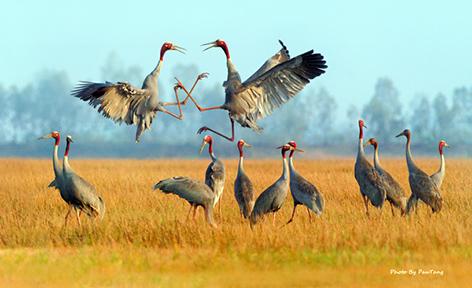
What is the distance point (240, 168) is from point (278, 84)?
1.31 meters

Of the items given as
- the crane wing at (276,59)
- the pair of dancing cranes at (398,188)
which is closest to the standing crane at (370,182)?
the pair of dancing cranes at (398,188)

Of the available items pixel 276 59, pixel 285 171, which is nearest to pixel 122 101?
pixel 285 171

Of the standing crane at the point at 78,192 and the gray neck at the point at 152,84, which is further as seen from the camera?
the standing crane at the point at 78,192

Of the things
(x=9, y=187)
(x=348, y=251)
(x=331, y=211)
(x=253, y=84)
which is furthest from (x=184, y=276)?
(x=9, y=187)

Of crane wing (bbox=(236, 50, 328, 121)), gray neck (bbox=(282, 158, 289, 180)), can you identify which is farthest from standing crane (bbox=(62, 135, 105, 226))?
gray neck (bbox=(282, 158, 289, 180))

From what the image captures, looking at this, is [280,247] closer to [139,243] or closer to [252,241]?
[252,241]

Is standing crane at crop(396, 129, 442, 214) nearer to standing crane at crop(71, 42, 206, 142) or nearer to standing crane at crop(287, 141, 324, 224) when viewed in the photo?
standing crane at crop(287, 141, 324, 224)

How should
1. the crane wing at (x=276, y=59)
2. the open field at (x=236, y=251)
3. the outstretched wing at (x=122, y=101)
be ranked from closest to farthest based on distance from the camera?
the open field at (x=236, y=251)
the outstretched wing at (x=122, y=101)
the crane wing at (x=276, y=59)

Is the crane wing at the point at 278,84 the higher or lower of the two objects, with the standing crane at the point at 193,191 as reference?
higher

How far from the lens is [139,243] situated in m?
10.7

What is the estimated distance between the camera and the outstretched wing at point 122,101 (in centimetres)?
1141

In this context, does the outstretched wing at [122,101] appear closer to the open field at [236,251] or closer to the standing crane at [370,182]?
the open field at [236,251]

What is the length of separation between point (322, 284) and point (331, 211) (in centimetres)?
548

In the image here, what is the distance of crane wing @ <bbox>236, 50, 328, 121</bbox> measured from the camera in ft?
38.9
